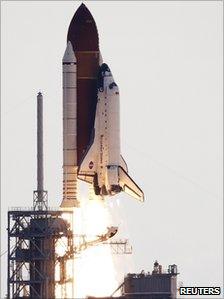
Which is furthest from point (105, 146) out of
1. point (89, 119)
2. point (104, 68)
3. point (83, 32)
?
point (83, 32)

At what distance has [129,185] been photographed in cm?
15675

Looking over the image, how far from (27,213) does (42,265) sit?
542 cm

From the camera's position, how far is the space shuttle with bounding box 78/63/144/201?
152 metres

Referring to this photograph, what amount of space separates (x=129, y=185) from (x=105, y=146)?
6.08 m

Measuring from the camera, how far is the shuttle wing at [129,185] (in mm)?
154400

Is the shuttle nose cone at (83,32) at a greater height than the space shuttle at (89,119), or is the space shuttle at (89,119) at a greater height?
the shuttle nose cone at (83,32)

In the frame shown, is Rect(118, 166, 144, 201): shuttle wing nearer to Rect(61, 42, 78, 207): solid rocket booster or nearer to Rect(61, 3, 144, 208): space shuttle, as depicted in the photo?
Rect(61, 3, 144, 208): space shuttle

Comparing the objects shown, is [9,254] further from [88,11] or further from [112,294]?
[88,11]

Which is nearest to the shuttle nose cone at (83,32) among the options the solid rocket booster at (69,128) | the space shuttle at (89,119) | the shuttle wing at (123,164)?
the space shuttle at (89,119)

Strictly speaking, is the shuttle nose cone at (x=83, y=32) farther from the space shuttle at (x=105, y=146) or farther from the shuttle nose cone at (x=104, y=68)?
the space shuttle at (x=105, y=146)

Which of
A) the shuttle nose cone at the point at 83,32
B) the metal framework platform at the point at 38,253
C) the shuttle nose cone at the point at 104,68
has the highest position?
the shuttle nose cone at the point at 83,32

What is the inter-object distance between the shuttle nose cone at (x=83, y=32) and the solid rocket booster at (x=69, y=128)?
142 cm

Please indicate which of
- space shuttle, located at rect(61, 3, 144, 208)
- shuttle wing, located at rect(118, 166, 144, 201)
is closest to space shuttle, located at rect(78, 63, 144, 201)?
space shuttle, located at rect(61, 3, 144, 208)

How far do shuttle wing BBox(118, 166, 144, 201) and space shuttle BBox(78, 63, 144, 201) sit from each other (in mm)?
537
